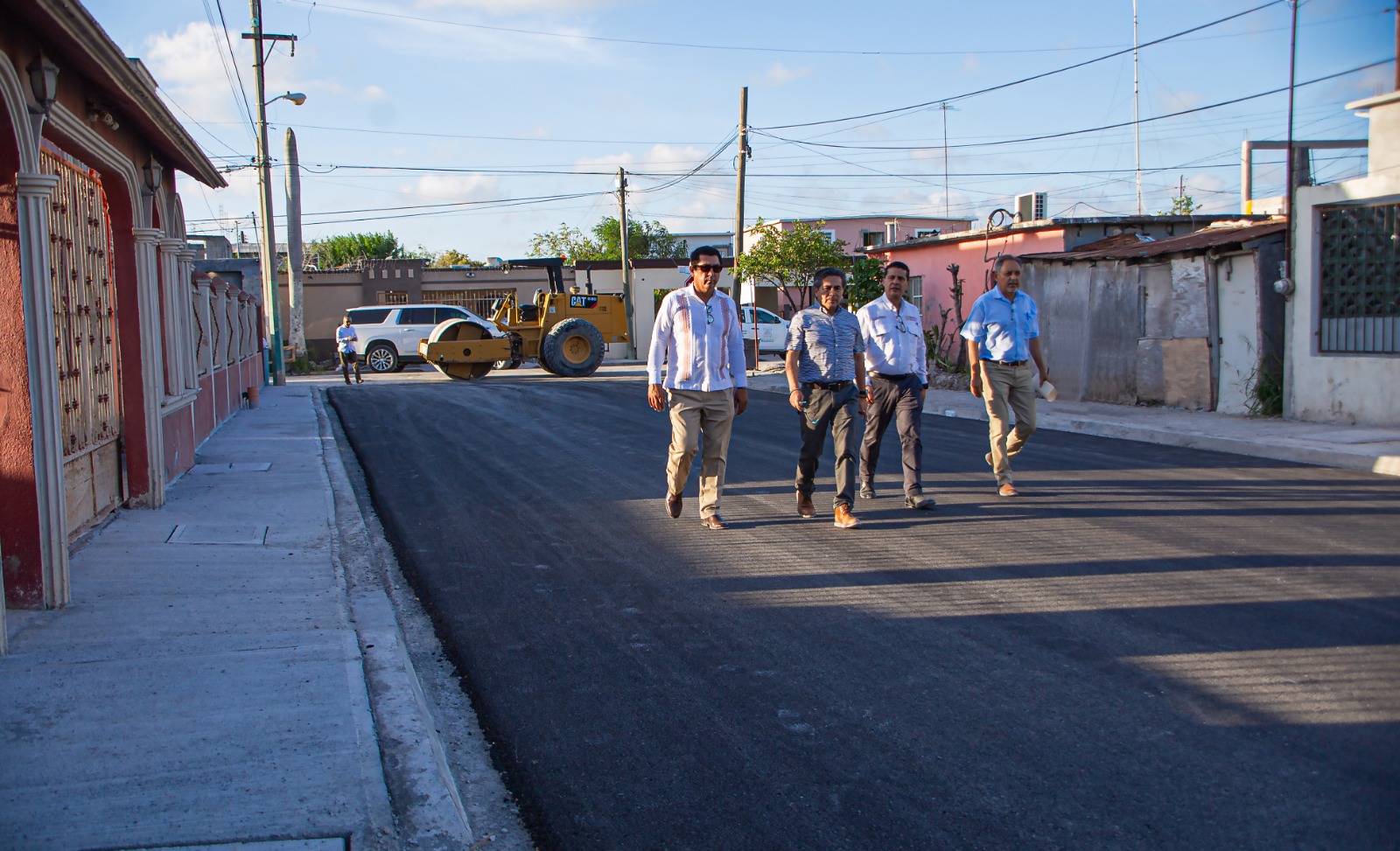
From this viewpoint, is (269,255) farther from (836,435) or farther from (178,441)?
(836,435)

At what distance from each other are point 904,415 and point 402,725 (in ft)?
17.7

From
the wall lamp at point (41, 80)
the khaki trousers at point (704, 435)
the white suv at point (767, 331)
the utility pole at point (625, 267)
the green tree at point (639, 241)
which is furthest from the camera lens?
the green tree at point (639, 241)

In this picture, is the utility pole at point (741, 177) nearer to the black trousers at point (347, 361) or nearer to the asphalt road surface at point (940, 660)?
the black trousers at point (347, 361)

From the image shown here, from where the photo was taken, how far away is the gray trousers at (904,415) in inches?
341

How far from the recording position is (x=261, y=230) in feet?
93.9

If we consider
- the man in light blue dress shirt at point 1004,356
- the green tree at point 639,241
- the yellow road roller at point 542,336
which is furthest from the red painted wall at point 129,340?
the green tree at point 639,241

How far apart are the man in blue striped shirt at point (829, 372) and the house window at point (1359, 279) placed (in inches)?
314

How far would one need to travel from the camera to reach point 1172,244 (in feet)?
55.0

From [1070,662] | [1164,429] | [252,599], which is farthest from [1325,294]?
[252,599]

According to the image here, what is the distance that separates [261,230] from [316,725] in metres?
27.1

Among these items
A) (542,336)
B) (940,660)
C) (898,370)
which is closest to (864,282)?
(542,336)

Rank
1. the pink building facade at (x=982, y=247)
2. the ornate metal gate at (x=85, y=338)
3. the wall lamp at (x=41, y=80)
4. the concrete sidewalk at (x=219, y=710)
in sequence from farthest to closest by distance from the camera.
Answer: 1. the pink building facade at (x=982, y=247)
2. the ornate metal gate at (x=85, y=338)
3. the wall lamp at (x=41, y=80)
4. the concrete sidewalk at (x=219, y=710)

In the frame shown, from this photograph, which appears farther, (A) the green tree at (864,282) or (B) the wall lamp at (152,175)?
(A) the green tree at (864,282)

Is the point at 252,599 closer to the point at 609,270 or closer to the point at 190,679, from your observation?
the point at 190,679
